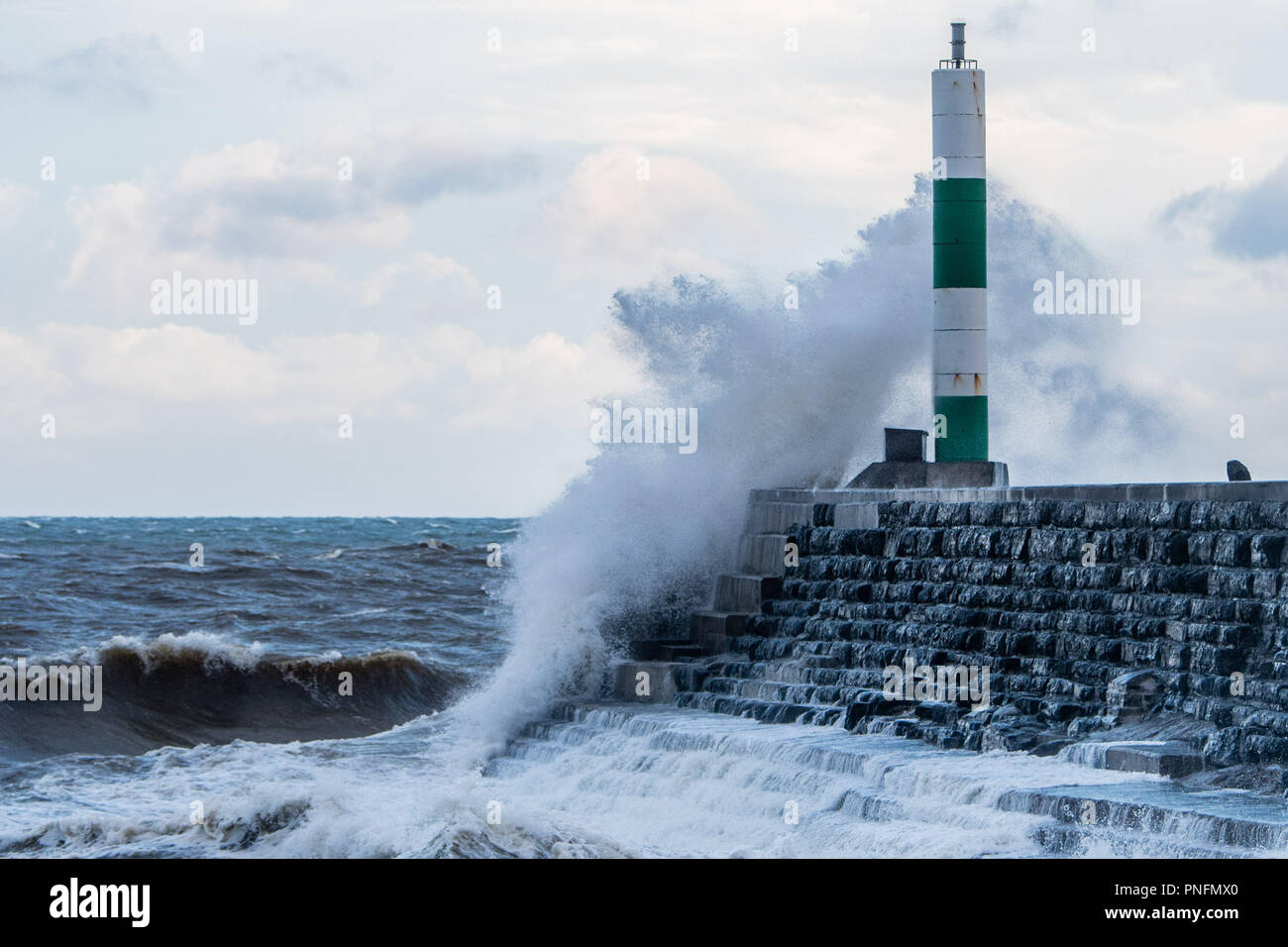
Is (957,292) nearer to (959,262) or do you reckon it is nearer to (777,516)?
(959,262)

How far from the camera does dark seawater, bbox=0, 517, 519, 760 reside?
64.3 feet

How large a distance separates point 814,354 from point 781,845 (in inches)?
400

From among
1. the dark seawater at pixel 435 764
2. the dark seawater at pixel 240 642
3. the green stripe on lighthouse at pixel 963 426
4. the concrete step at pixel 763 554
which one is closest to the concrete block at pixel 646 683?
the dark seawater at pixel 435 764

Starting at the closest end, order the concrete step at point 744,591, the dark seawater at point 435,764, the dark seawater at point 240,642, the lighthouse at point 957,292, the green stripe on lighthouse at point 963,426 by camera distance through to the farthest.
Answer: the dark seawater at point 435,764
the concrete step at point 744,591
the lighthouse at point 957,292
the green stripe on lighthouse at point 963,426
the dark seawater at point 240,642

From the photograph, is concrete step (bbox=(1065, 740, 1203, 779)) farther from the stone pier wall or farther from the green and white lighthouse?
the green and white lighthouse

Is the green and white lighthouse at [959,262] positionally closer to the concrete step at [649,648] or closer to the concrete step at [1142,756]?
the concrete step at [649,648]

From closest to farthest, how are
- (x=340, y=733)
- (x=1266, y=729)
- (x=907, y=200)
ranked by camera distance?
(x=1266, y=729), (x=340, y=733), (x=907, y=200)

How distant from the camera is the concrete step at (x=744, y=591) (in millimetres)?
16688

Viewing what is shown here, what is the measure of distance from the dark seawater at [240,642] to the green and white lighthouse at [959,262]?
5612 millimetres
